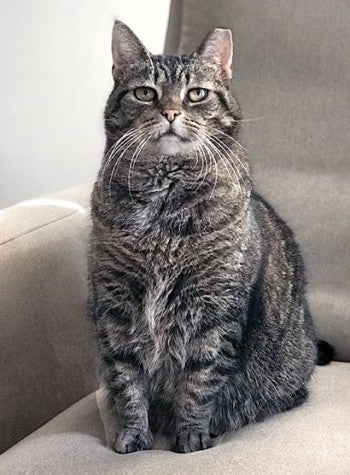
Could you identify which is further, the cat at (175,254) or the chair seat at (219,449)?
the cat at (175,254)

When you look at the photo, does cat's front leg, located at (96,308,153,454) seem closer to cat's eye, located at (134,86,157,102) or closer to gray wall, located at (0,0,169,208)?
cat's eye, located at (134,86,157,102)

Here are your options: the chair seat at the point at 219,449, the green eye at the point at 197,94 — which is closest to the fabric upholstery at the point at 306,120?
the chair seat at the point at 219,449

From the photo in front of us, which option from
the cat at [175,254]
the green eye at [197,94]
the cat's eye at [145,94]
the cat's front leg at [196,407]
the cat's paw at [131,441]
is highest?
the green eye at [197,94]

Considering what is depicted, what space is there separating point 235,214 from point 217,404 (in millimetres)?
297

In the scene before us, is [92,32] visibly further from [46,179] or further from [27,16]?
[46,179]

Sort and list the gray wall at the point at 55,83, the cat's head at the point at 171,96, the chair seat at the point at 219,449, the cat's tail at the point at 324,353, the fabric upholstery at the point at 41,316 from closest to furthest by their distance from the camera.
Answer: the chair seat at the point at 219,449 < the cat's head at the point at 171,96 < the fabric upholstery at the point at 41,316 < the cat's tail at the point at 324,353 < the gray wall at the point at 55,83

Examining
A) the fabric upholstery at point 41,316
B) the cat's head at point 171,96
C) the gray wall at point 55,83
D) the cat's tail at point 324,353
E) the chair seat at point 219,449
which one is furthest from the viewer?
the gray wall at point 55,83

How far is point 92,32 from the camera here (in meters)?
2.04

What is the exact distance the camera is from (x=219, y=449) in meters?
1.12

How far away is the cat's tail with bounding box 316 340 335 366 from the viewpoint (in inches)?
58.5

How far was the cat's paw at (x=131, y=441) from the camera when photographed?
3.85ft

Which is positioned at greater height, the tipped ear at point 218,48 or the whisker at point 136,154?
the tipped ear at point 218,48

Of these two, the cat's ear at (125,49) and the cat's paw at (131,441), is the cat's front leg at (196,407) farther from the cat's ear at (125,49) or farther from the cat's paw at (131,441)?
the cat's ear at (125,49)

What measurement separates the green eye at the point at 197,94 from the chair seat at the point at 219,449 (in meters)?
0.50
